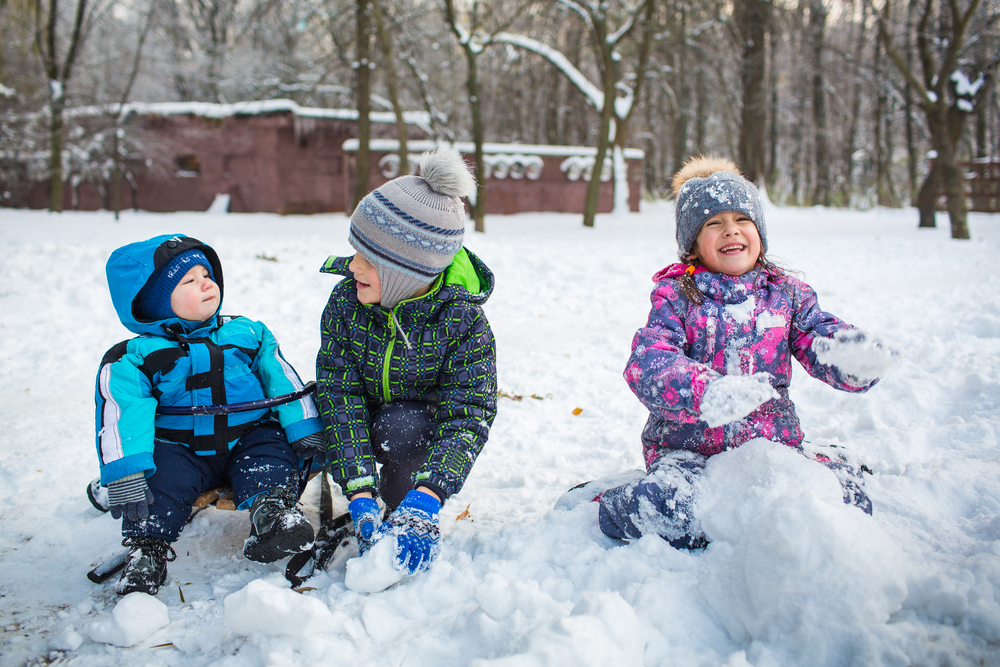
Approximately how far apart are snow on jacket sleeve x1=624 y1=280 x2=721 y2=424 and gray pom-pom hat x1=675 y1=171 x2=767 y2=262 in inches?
9.7

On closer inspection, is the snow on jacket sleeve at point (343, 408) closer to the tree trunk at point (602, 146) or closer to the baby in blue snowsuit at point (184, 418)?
the baby in blue snowsuit at point (184, 418)

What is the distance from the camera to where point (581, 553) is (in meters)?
1.62

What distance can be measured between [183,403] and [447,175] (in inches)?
40.6

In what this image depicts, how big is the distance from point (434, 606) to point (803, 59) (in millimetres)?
19870

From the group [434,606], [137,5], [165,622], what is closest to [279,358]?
[165,622]

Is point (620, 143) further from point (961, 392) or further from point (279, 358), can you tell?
point (279, 358)

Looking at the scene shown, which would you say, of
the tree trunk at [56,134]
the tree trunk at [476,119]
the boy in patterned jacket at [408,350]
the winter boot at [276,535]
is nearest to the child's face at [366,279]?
the boy in patterned jacket at [408,350]

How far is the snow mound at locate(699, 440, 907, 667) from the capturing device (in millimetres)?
1181

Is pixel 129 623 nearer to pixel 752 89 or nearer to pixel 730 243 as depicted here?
pixel 730 243

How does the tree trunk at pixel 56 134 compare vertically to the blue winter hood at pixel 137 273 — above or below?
above

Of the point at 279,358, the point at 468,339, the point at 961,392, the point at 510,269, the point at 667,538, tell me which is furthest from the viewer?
the point at 510,269

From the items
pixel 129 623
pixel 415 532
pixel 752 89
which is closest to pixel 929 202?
pixel 752 89

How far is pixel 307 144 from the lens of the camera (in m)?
14.7

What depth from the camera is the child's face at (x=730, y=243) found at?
1.89m
